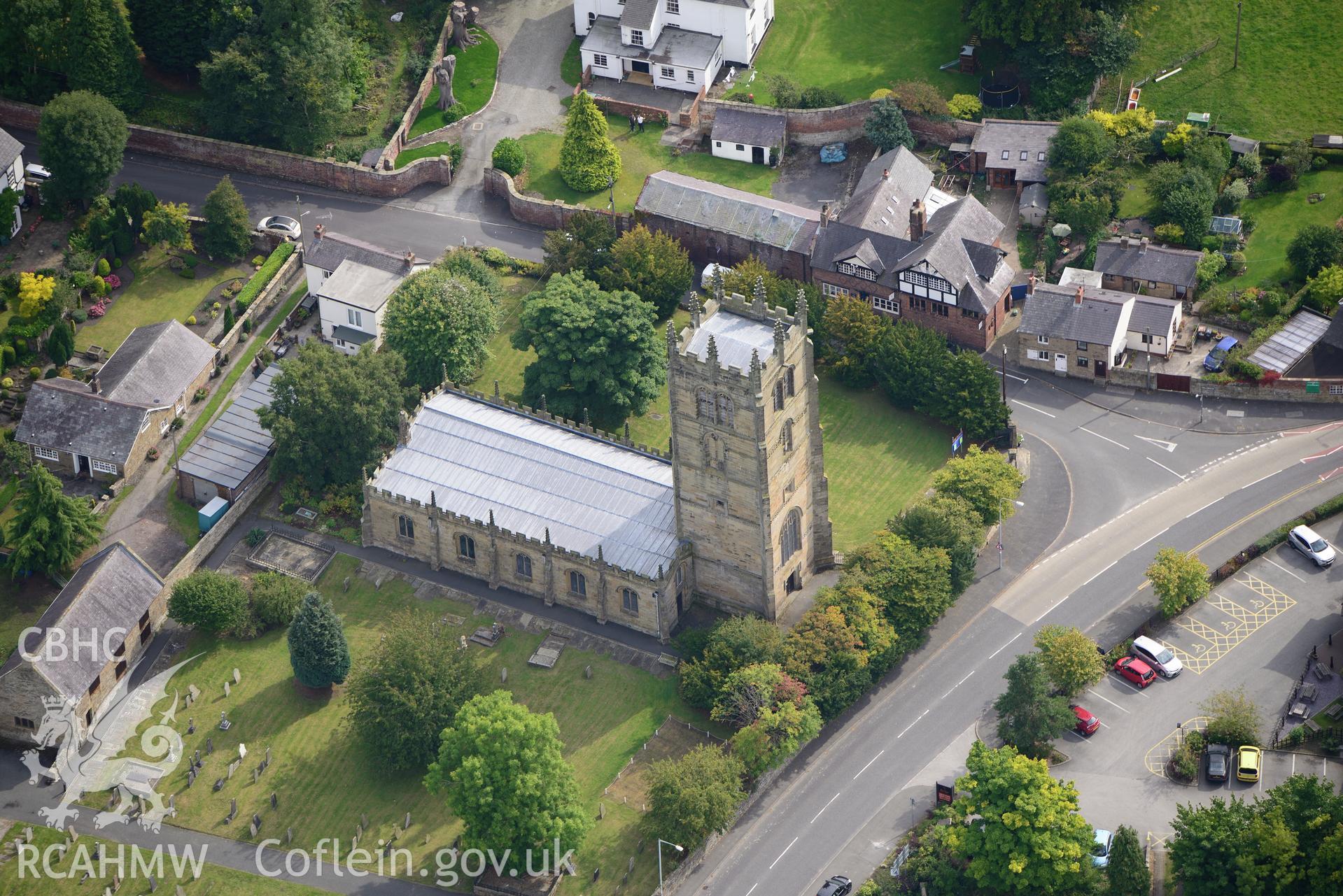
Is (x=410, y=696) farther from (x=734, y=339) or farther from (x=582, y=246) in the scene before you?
(x=582, y=246)

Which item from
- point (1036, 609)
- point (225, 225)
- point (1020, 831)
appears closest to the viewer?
point (1020, 831)

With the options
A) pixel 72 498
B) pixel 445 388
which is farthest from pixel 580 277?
pixel 72 498

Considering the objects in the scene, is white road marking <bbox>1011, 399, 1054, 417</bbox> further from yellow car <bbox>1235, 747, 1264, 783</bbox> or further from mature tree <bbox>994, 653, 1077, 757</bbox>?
yellow car <bbox>1235, 747, 1264, 783</bbox>

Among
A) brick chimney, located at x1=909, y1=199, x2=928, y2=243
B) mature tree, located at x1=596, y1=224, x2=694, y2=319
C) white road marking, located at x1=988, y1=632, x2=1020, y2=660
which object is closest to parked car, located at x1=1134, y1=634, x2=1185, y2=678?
white road marking, located at x1=988, y1=632, x2=1020, y2=660

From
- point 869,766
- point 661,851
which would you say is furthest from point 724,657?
point 661,851

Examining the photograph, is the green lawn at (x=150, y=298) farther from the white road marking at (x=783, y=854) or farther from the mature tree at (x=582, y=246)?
the white road marking at (x=783, y=854)
